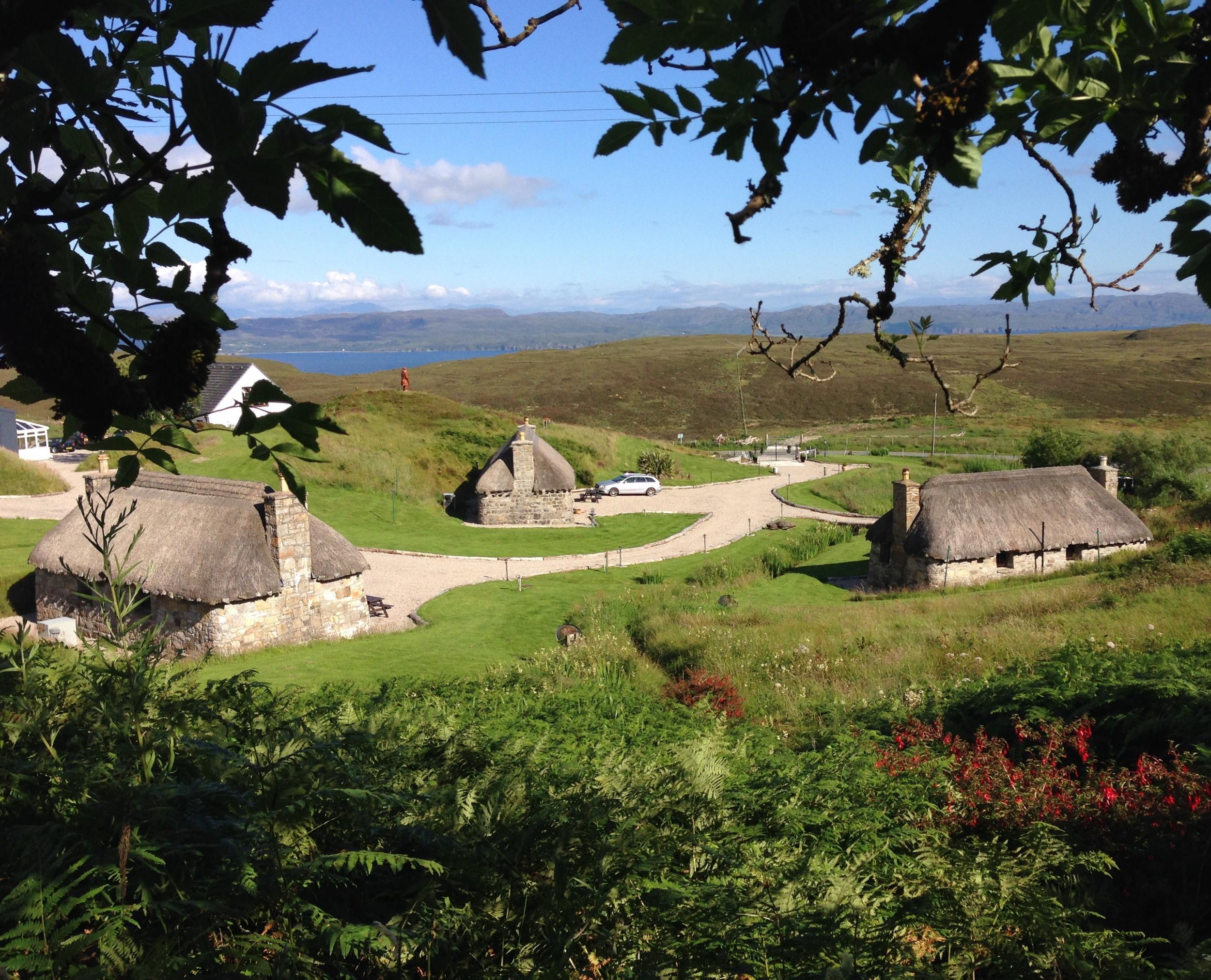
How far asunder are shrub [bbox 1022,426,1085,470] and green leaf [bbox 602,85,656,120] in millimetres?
40026

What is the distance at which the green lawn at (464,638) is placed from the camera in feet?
48.8

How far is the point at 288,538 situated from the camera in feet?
62.0

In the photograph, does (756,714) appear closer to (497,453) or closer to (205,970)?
(205,970)

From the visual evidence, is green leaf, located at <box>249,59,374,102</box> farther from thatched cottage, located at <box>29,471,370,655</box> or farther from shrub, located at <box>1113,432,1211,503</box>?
shrub, located at <box>1113,432,1211,503</box>

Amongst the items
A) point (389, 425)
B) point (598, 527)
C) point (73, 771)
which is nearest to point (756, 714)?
point (73, 771)

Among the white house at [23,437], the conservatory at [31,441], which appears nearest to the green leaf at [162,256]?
the white house at [23,437]

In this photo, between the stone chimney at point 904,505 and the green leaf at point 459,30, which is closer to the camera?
the green leaf at point 459,30

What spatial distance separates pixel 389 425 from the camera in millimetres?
43344

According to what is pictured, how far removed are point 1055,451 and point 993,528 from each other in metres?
15.6

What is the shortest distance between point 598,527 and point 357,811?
3155cm

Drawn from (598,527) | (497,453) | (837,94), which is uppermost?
(837,94)

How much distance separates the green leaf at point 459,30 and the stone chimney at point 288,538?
1823cm

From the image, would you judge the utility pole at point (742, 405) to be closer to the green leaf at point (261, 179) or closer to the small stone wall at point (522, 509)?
the small stone wall at point (522, 509)

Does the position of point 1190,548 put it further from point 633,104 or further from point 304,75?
point 304,75
